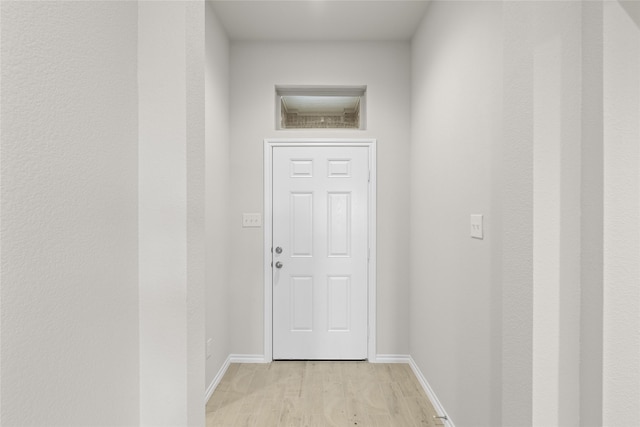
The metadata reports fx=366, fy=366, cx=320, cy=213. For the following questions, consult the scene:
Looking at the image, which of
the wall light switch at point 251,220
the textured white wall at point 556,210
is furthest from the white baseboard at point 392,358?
the textured white wall at point 556,210

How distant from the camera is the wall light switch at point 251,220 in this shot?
323 centimetres

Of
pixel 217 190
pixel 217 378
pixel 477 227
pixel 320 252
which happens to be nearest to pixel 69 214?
pixel 477 227

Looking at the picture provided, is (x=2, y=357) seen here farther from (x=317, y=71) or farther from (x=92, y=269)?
(x=317, y=71)

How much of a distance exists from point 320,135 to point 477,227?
1762 mm

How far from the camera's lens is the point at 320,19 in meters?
2.88

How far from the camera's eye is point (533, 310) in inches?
43.9

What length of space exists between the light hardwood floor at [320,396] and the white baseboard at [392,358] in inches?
2.1

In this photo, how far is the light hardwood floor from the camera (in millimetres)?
2344

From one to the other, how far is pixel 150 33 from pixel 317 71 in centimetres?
234

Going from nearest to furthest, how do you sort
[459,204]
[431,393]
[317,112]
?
[459,204] → [431,393] → [317,112]
